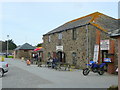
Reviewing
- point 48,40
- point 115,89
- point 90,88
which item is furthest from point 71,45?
point 115,89

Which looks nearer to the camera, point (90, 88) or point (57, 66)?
point (90, 88)

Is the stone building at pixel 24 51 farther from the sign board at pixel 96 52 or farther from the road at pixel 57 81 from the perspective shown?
the road at pixel 57 81


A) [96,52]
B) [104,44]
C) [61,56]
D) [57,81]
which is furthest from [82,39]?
[57,81]

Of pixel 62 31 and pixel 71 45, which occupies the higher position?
pixel 62 31

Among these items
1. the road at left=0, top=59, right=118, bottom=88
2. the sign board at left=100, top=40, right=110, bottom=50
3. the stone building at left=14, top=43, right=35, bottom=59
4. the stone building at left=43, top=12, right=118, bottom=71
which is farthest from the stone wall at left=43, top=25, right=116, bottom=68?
the stone building at left=14, top=43, right=35, bottom=59

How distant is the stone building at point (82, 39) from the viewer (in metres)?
19.8

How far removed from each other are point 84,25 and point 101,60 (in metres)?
4.84

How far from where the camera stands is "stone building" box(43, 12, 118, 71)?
19750mm

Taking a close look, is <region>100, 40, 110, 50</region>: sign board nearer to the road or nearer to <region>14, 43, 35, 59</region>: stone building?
the road

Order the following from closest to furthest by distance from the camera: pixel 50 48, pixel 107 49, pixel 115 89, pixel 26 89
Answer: pixel 115 89 < pixel 26 89 < pixel 107 49 < pixel 50 48

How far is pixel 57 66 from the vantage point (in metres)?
21.1

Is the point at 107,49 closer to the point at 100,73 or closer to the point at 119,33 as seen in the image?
the point at 100,73

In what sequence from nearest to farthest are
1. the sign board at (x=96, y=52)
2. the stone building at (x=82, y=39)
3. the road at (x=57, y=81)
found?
the road at (x=57, y=81), the sign board at (x=96, y=52), the stone building at (x=82, y=39)

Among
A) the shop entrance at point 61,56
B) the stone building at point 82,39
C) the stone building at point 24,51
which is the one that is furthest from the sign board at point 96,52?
the stone building at point 24,51
